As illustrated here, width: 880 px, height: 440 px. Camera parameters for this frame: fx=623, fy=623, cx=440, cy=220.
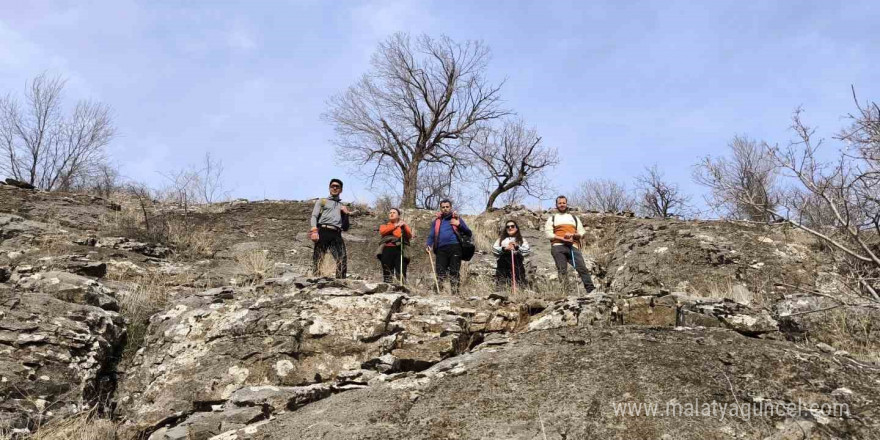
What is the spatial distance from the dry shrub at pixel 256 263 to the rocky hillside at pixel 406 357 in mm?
97

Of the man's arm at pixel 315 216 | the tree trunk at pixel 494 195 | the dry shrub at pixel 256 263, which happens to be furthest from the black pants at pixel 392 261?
the tree trunk at pixel 494 195

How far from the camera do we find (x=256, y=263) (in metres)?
9.71

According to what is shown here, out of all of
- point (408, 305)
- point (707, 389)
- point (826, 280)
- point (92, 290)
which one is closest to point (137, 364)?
point (92, 290)

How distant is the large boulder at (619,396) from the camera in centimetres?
361

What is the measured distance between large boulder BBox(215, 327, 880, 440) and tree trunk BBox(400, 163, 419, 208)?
18.2 meters

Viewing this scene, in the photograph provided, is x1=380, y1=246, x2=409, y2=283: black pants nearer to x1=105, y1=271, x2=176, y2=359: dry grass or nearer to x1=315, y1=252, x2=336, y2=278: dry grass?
x1=315, y1=252, x2=336, y2=278: dry grass

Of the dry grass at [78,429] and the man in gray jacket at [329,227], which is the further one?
the man in gray jacket at [329,227]

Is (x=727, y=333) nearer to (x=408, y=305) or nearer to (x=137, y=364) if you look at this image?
(x=408, y=305)

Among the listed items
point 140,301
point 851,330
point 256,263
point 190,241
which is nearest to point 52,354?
point 140,301

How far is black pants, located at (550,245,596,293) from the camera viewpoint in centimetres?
848

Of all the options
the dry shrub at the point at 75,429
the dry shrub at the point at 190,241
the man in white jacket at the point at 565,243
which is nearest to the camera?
the dry shrub at the point at 75,429

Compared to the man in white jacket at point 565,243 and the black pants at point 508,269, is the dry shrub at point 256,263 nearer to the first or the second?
the black pants at point 508,269

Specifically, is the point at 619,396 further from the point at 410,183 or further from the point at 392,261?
the point at 410,183

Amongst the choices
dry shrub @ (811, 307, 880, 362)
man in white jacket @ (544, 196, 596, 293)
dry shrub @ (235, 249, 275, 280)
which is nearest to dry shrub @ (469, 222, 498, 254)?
man in white jacket @ (544, 196, 596, 293)
